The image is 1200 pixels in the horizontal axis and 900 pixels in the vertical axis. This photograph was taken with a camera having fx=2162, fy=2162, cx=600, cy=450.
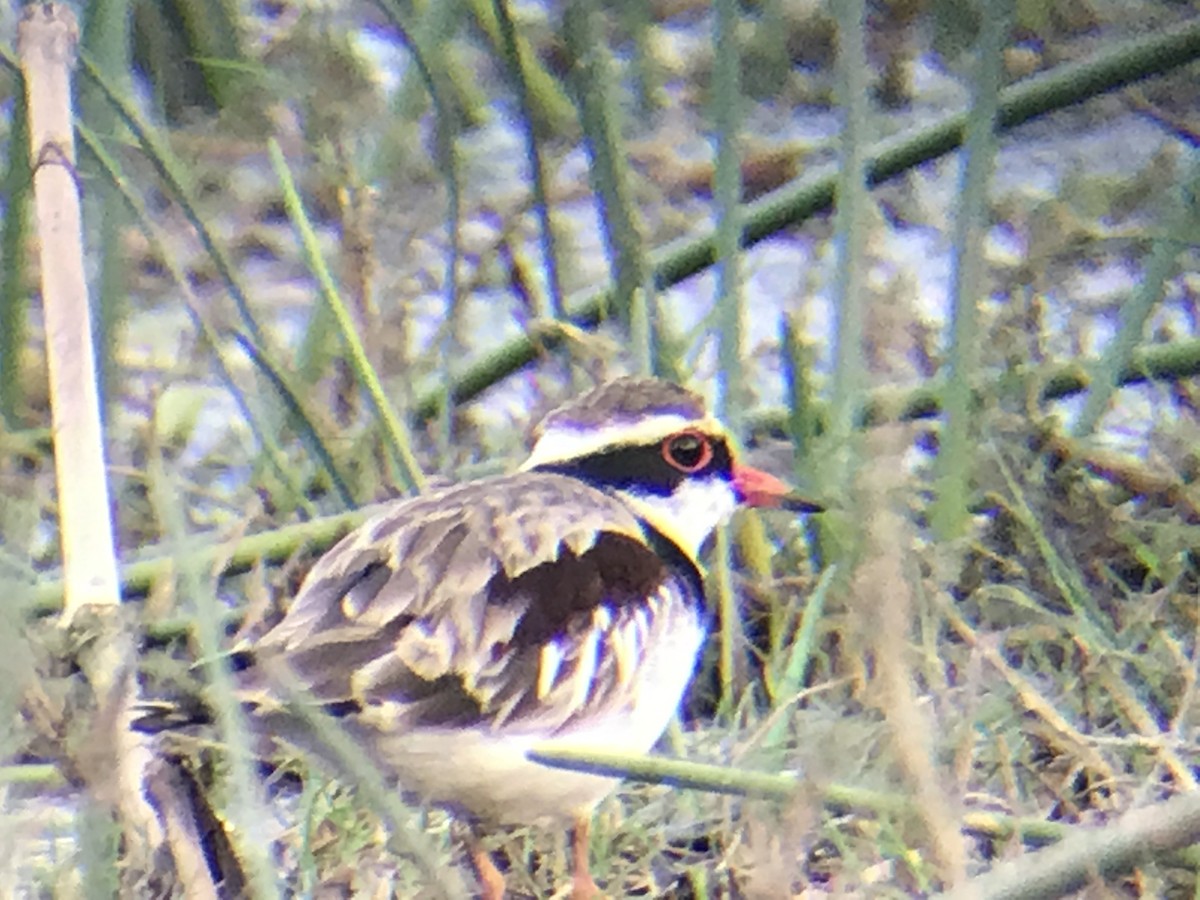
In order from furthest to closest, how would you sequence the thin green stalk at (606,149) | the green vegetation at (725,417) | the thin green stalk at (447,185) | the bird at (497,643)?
the thin green stalk at (447,185) → the thin green stalk at (606,149) → the green vegetation at (725,417) → the bird at (497,643)

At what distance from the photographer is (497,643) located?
8.43 ft

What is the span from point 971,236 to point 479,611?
2.99 feet

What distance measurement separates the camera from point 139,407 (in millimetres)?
Answer: 3967

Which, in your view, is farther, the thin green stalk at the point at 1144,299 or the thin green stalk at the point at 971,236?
the thin green stalk at the point at 1144,299

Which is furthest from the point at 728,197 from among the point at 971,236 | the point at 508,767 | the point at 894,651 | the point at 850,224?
the point at 894,651

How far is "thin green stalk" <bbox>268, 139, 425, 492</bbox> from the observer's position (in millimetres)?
3018

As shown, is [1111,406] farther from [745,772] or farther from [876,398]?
[745,772]

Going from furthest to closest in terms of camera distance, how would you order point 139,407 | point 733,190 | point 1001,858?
A: point 139,407
point 733,190
point 1001,858

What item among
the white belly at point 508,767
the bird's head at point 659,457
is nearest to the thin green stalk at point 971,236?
the bird's head at point 659,457

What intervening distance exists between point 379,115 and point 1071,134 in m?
1.75

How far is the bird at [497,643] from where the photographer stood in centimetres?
249

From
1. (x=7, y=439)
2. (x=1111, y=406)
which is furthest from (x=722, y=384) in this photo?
(x=7, y=439)

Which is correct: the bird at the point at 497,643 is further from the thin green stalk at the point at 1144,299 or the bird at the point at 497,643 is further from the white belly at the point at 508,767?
the thin green stalk at the point at 1144,299

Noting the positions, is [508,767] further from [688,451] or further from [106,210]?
[106,210]
